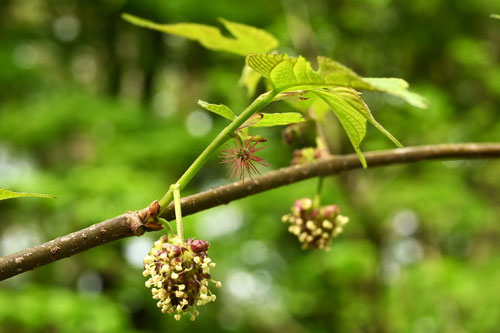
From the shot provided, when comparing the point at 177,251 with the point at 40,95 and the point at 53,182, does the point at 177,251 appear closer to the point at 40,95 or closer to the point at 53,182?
the point at 53,182

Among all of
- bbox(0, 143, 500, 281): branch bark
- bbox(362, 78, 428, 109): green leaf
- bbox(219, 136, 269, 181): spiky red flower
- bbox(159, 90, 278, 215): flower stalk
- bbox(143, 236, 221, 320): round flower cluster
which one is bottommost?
bbox(143, 236, 221, 320): round flower cluster

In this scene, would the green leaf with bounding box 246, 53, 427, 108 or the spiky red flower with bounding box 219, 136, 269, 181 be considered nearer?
the green leaf with bounding box 246, 53, 427, 108

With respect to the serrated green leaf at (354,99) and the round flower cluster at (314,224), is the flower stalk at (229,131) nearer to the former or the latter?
the serrated green leaf at (354,99)

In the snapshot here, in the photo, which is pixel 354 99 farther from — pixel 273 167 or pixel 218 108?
pixel 273 167

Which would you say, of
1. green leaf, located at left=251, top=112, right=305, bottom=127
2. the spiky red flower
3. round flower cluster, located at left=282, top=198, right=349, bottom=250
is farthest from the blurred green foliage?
green leaf, located at left=251, top=112, right=305, bottom=127

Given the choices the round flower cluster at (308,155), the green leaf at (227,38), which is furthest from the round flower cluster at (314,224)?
the green leaf at (227,38)

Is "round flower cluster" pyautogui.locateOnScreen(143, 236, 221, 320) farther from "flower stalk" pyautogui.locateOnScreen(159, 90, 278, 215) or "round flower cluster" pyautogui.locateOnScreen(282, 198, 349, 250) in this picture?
"round flower cluster" pyautogui.locateOnScreen(282, 198, 349, 250)
